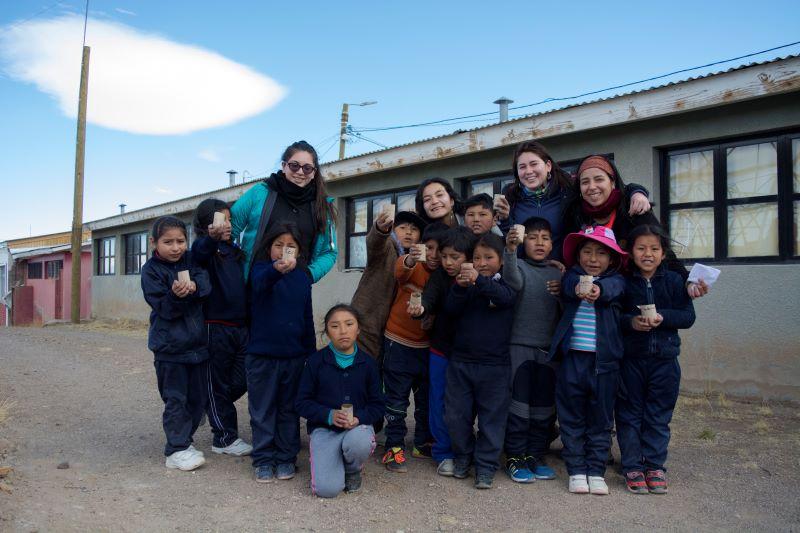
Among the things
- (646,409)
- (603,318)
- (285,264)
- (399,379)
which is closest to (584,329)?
(603,318)

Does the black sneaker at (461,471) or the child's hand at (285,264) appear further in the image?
the black sneaker at (461,471)

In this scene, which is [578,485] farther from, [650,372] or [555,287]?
[555,287]

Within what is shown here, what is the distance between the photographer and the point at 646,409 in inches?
146

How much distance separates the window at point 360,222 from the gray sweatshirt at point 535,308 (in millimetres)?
6954

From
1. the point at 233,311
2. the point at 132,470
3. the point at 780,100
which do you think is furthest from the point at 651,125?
the point at 132,470

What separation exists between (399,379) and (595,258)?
4.69ft

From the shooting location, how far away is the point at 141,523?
10.0 ft

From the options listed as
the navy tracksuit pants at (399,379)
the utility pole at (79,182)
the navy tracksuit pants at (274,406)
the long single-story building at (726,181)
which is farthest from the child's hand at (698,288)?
the utility pole at (79,182)

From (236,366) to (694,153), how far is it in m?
5.55

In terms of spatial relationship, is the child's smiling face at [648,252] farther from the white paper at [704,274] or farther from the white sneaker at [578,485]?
the white sneaker at [578,485]

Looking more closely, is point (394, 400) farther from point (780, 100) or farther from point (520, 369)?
point (780, 100)

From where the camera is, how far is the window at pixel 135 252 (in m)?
18.8

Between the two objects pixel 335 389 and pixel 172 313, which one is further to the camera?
pixel 172 313

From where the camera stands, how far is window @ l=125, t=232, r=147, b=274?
18766 mm
